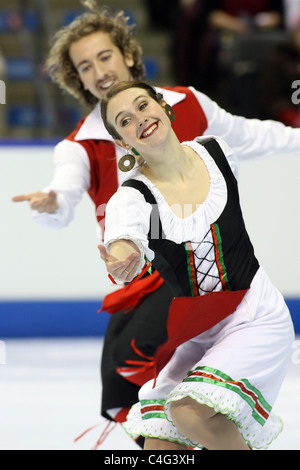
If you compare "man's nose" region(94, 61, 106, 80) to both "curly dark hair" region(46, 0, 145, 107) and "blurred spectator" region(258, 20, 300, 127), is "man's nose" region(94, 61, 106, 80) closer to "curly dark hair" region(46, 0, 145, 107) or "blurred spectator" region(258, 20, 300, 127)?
"curly dark hair" region(46, 0, 145, 107)

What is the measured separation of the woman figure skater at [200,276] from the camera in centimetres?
198

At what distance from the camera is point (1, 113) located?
18.4 feet

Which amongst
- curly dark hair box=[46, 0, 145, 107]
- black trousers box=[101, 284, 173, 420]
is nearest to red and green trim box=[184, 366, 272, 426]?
black trousers box=[101, 284, 173, 420]

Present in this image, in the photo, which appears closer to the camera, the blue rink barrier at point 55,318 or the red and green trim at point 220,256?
the red and green trim at point 220,256

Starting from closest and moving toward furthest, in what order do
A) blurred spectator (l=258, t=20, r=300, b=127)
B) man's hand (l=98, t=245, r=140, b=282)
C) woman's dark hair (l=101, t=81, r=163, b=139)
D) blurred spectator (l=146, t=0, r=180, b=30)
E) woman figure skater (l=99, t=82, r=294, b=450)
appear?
man's hand (l=98, t=245, r=140, b=282)
woman figure skater (l=99, t=82, r=294, b=450)
woman's dark hair (l=101, t=81, r=163, b=139)
blurred spectator (l=258, t=20, r=300, b=127)
blurred spectator (l=146, t=0, r=180, b=30)

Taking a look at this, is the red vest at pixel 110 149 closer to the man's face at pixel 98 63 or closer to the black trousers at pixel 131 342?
the man's face at pixel 98 63

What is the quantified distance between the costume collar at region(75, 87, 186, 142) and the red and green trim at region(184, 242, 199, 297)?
2.44ft

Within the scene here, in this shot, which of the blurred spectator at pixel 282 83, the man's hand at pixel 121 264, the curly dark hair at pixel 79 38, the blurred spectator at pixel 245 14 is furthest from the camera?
the blurred spectator at pixel 245 14

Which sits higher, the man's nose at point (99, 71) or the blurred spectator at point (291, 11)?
the blurred spectator at point (291, 11)

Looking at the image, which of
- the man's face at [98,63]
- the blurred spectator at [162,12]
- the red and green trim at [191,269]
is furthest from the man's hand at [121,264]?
the blurred spectator at [162,12]

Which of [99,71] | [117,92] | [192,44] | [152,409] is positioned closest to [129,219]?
[117,92]

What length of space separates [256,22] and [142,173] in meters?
3.73

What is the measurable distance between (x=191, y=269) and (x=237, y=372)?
0.28 metres

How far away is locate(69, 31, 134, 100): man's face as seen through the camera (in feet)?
8.96
